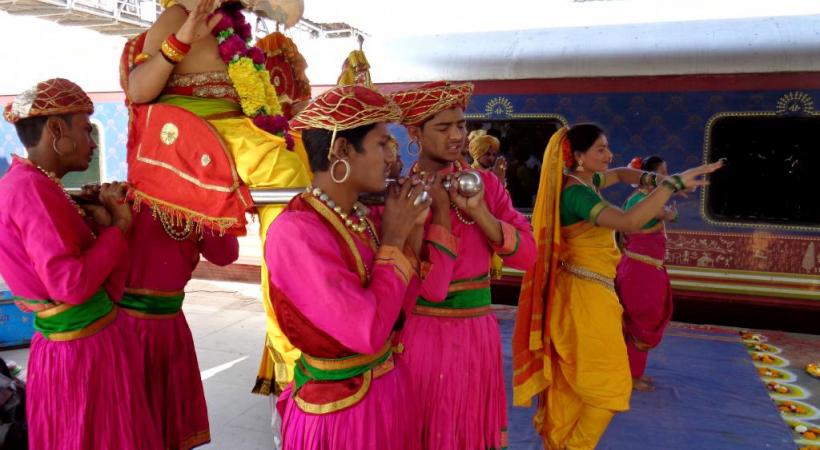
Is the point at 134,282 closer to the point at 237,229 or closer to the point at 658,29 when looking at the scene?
the point at 237,229

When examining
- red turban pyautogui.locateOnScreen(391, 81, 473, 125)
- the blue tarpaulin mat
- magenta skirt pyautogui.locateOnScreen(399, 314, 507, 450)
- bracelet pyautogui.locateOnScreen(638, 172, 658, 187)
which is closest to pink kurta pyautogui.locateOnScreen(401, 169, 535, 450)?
magenta skirt pyautogui.locateOnScreen(399, 314, 507, 450)

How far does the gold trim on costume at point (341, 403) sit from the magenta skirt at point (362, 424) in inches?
0.4

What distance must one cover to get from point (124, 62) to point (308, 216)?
136 cm

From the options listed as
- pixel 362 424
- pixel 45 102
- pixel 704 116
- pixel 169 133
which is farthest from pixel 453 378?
pixel 704 116

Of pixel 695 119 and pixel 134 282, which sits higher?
pixel 695 119

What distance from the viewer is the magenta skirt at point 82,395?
2.34 metres

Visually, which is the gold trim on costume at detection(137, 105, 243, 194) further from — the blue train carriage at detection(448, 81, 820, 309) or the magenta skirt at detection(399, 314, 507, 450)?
the blue train carriage at detection(448, 81, 820, 309)

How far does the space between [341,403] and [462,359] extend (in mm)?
795

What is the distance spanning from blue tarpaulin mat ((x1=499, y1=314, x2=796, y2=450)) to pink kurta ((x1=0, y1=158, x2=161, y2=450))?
2326 mm

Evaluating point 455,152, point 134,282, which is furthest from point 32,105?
point 455,152

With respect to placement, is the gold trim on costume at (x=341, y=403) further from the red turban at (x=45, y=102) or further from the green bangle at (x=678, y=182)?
the green bangle at (x=678, y=182)

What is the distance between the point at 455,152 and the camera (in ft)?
7.77

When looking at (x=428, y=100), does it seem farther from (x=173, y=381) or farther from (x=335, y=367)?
(x=173, y=381)

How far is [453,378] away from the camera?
7.66 feet
